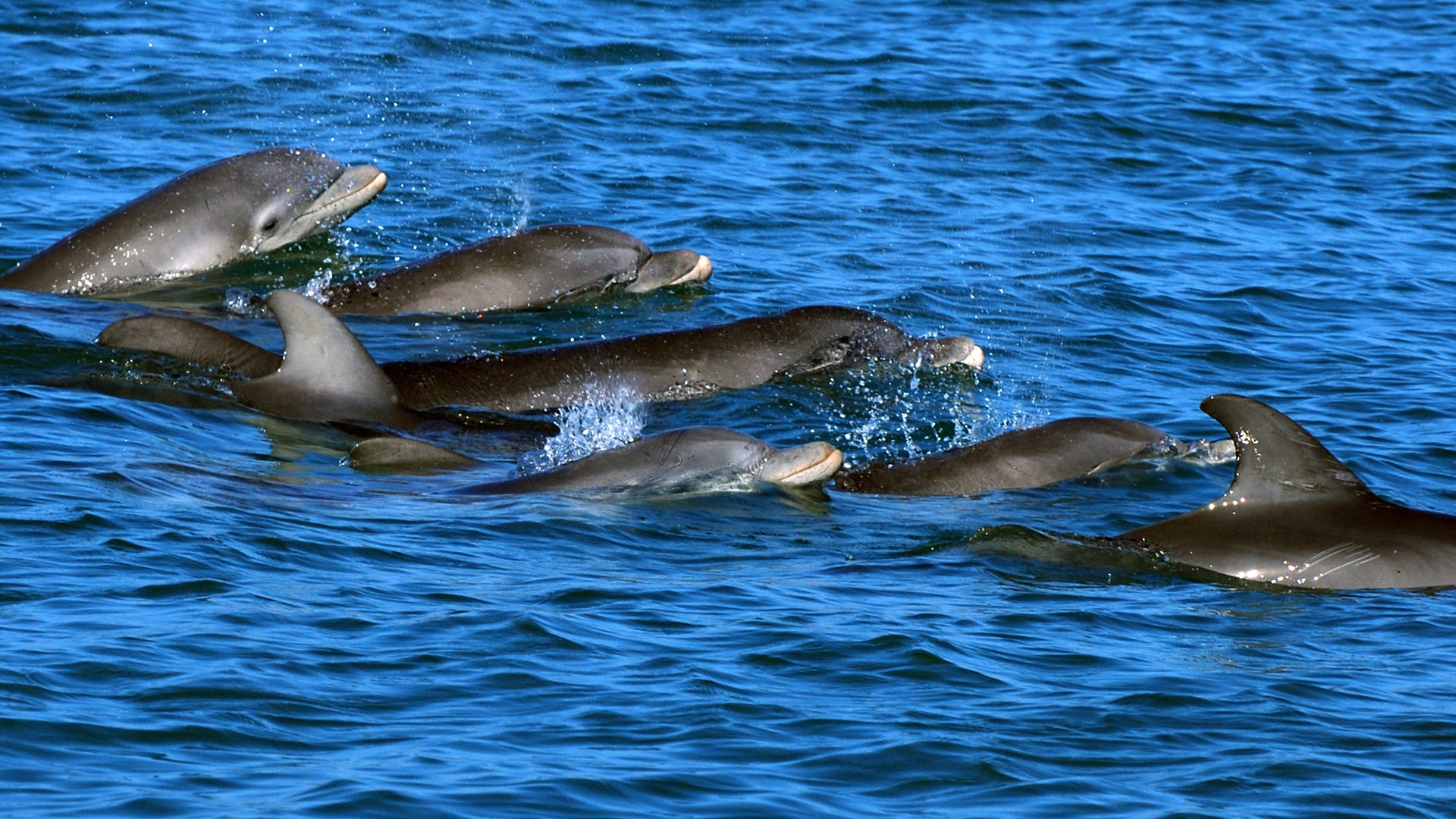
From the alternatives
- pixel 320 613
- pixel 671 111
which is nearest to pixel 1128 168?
pixel 671 111

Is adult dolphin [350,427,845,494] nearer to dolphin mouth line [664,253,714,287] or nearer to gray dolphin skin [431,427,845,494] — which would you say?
gray dolphin skin [431,427,845,494]

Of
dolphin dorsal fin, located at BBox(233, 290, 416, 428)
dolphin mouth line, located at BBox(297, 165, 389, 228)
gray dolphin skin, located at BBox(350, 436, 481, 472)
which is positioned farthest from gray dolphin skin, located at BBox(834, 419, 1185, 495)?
dolphin mouth line, located at BBox(297, 165, 389, 228)

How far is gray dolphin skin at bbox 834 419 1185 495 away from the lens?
11.7 meters

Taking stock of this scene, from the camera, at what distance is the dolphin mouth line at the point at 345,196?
16344mm

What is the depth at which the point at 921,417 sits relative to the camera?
1380 cm

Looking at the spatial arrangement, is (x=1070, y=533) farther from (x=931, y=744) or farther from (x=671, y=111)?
(x=671, y=111)

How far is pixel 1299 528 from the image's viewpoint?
1001 cm

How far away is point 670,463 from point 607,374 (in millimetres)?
2557

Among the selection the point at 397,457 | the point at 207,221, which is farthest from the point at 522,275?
the point at 397,457

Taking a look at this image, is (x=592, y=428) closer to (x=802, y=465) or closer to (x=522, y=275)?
(x=802, y=465)

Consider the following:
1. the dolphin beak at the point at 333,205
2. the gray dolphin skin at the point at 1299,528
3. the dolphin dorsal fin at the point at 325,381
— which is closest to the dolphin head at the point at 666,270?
the dolphin beak at the point at 333,205

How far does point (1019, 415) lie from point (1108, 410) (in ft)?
2.31

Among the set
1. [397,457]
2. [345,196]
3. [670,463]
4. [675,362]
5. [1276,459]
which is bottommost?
[675,362]

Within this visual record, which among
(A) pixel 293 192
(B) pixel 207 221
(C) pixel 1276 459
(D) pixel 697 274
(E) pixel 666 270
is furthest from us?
(D) pixel 697 274
